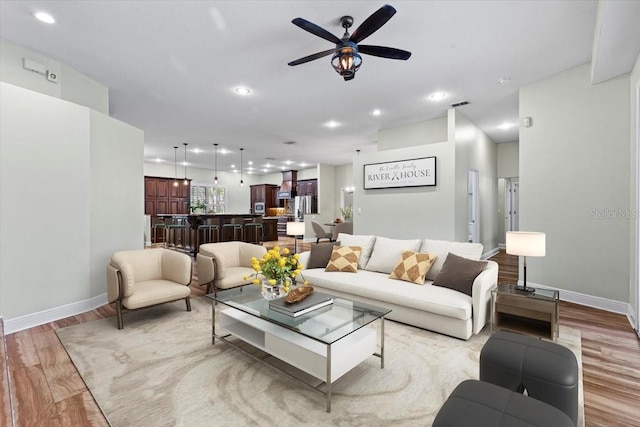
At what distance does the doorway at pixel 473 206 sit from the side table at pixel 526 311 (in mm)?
3739

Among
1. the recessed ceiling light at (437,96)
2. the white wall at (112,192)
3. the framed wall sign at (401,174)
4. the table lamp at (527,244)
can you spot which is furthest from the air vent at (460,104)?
the white wall at (112,192)

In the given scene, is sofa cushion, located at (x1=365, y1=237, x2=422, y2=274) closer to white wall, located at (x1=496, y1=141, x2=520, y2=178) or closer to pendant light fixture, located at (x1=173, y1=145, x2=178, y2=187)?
white wall, located at (x1=496, y1=141, x2=520, y2=178)

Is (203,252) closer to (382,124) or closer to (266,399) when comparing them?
(266,399)

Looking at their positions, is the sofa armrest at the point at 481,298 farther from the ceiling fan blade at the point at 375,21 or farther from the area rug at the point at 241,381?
the ceiling fan blade at the point at 375,21

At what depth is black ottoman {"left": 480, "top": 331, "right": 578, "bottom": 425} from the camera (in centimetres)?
157

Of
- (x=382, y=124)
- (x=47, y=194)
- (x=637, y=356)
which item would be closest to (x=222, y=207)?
(x=382, y=124)

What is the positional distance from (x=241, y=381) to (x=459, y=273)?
231 centimetres

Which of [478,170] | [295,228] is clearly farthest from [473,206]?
[295,228]

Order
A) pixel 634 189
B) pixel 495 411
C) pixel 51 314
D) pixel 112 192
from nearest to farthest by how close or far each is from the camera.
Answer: pixel 495 411 < pixel 634 189 < pixel 51 314 < pixel 112 192

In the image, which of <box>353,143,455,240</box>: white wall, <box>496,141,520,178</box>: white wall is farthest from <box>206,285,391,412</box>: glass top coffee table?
<box>496,141,520,178</box>: white wall

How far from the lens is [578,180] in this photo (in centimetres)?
393

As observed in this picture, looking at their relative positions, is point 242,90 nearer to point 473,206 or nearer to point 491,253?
point 473,206

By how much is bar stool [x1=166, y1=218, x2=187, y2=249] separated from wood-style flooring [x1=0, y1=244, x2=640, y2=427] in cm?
521

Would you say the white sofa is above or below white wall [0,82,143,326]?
below
